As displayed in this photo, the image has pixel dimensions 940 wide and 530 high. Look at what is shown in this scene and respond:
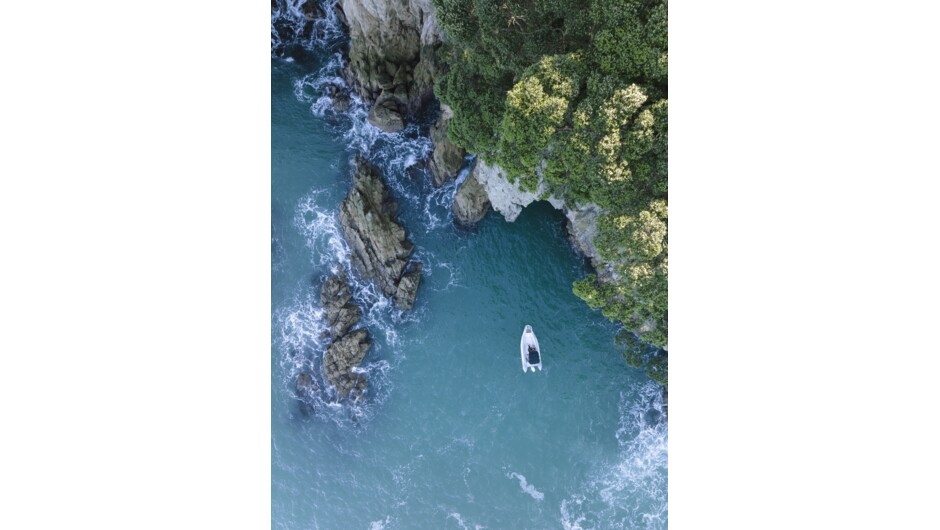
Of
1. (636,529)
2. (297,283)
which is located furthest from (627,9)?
(636,529)

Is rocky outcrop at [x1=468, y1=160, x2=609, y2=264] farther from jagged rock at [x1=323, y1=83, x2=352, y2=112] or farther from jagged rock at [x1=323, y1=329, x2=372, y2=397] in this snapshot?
jagged rock at [x1=323, y1=329, x2=372, y2=397]

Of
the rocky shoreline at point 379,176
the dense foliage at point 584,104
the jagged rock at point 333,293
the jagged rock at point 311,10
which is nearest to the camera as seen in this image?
the dense foliage at point 584,104

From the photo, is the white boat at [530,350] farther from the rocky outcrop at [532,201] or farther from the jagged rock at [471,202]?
the jagged rock at [471,202]

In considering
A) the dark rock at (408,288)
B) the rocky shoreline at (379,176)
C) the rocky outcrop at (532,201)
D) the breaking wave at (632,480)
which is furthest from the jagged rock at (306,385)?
the breaking wave at (632,480)

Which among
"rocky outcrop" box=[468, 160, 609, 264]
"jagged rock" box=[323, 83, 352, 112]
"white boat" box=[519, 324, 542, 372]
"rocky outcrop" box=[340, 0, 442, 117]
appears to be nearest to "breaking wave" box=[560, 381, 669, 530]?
"white boat" box=[519, 324, 542, 372]

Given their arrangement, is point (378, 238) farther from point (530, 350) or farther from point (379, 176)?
point (530, 350)

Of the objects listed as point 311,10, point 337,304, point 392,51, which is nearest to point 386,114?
point 392,51

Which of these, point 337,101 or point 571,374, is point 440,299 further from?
point 337,101
